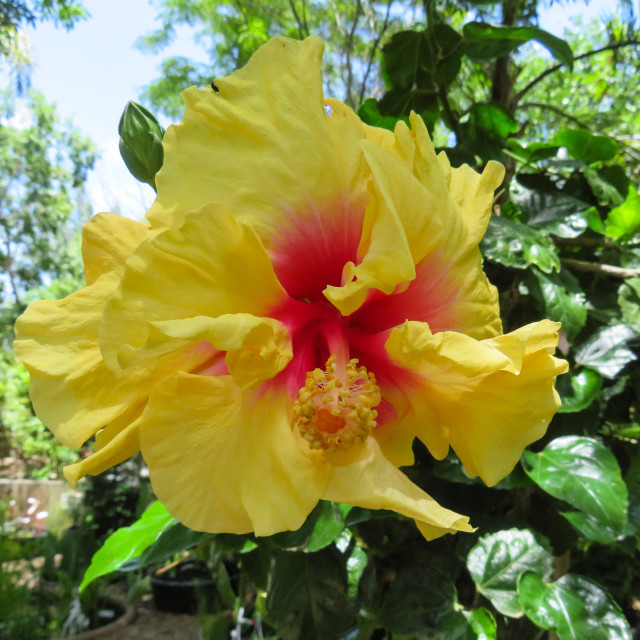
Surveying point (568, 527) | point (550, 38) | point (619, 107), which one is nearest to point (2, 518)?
point (568, 527)

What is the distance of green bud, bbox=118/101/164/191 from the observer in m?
0.61

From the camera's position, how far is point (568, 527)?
37.8 inches

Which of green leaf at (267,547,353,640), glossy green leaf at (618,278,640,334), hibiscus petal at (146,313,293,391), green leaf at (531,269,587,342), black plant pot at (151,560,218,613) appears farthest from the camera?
black plant pot at (151,560,218,613)

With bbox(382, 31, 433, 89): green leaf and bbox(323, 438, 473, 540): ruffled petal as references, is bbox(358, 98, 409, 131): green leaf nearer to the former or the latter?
bbox(382, 31, 433, 89): green leaf

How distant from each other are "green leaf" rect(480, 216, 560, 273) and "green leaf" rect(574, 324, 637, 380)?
0.19 metres

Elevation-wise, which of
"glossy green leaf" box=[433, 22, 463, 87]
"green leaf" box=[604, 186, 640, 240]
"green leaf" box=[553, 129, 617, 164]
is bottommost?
"green leaf" box=[604, 186, 640, 240]

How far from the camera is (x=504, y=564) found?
0.84 metres

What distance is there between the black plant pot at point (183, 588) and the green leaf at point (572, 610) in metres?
2.85

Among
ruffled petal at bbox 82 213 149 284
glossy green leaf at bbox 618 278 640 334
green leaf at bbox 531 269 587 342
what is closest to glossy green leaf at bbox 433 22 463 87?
green leaf at bbox 531 269 587 342

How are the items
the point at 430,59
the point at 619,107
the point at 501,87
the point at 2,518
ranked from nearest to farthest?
the point at 430,59 < the point at 501,87 < the point at 2,518 < the point at 619,107

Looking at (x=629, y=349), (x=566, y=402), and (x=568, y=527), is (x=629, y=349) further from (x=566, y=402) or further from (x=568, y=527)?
(x=568, y=527)

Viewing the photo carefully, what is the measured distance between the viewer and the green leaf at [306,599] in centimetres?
83

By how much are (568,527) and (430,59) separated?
0.90 metres

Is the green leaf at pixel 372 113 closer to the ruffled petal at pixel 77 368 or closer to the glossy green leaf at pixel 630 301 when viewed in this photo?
the glossy green leaf at pixel 630 301
